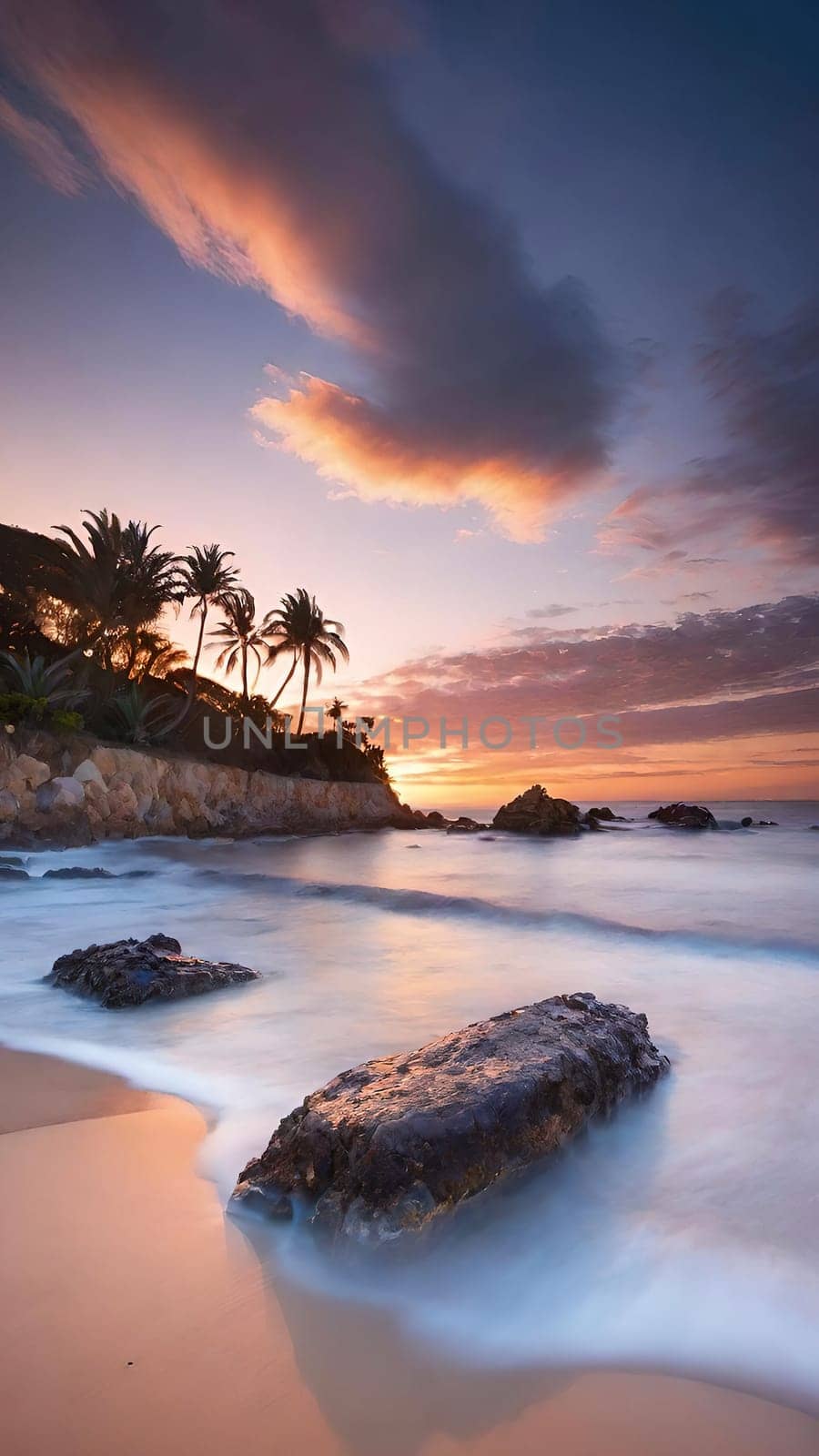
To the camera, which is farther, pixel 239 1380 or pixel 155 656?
pixel 155 656

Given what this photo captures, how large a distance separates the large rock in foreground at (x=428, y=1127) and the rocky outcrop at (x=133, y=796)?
656 inches

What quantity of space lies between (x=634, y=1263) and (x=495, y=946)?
230 inches

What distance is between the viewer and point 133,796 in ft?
68.3

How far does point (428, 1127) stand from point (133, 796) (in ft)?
68.1

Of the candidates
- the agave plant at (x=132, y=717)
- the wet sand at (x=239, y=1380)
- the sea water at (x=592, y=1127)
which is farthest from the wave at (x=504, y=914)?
the agave plant at (x=132, y=717)

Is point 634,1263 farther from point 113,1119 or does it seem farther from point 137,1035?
point 137,1035

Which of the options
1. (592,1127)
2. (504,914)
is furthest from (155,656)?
(592,1127)

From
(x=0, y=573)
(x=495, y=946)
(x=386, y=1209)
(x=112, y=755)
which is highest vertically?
(x=0, y=573)

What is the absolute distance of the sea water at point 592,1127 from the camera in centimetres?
181

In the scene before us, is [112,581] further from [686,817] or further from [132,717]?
[686,817]

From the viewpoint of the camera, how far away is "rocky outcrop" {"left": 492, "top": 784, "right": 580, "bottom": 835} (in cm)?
3066

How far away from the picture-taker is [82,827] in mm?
18328

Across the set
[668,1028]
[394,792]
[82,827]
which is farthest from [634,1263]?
[394,792]

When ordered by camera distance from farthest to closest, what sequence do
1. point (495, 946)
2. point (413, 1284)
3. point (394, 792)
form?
point (394, 792)
point (495, 946)
point (413, 1284)
